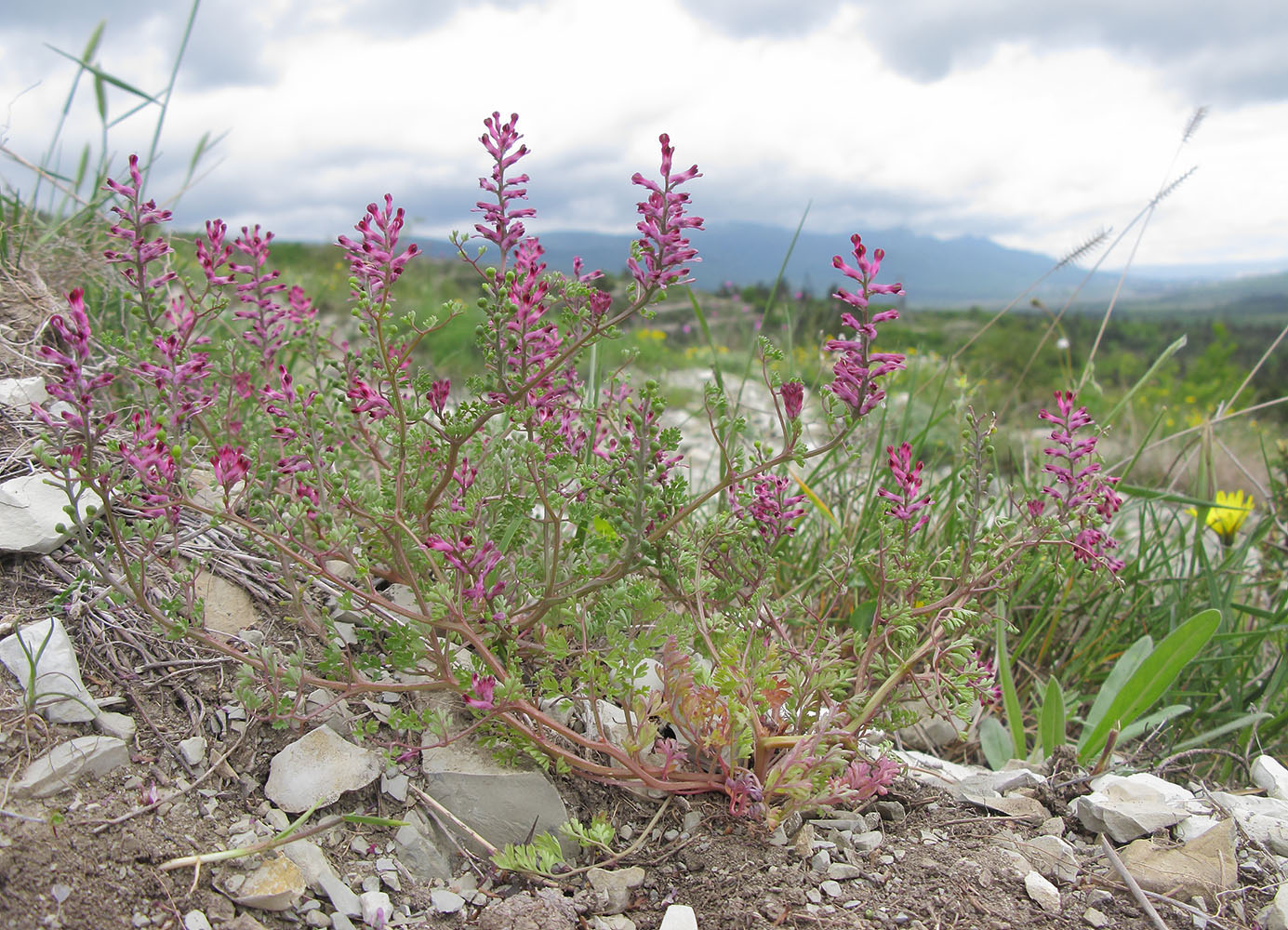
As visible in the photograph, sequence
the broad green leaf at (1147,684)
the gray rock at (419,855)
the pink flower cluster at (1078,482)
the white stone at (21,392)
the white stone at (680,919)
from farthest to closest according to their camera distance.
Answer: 1. the white stone at (21,392)
2. the broad green leaf at (1147,684)
3. the pink flower cluster at (1078,482)
4. the gray rock at (419,855)
5. the white stone at (680,919)

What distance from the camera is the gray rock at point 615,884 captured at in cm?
197

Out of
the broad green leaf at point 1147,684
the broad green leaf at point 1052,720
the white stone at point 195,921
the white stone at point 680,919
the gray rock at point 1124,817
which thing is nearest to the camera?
the white stone at point 195,921

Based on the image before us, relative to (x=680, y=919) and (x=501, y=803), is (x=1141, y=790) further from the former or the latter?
(x=501, y=803)

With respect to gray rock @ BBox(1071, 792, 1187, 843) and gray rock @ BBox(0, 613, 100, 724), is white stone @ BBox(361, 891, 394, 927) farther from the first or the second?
gray rock @ BBox(1071, 792, 1187, 843)

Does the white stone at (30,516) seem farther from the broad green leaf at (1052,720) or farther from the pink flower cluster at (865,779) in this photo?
the broad green leaf at (1052,720)

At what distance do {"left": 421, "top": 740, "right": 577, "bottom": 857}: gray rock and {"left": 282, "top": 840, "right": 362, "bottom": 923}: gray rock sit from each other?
0.98ft

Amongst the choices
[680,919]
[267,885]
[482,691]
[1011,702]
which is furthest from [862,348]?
[267,885]

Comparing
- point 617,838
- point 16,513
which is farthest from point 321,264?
point 617,838

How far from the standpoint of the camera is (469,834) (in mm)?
2152

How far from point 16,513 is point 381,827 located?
1307 mm

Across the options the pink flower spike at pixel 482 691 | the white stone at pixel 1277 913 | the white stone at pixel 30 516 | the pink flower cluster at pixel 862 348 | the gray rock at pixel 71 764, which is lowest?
the white stone at pixel 1277 913

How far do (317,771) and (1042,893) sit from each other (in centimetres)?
168

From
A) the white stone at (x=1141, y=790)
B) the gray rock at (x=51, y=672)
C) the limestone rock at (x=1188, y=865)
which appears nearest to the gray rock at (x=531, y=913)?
the gray rock at (x=51, y=672)

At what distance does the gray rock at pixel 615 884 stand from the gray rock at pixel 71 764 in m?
1.10
